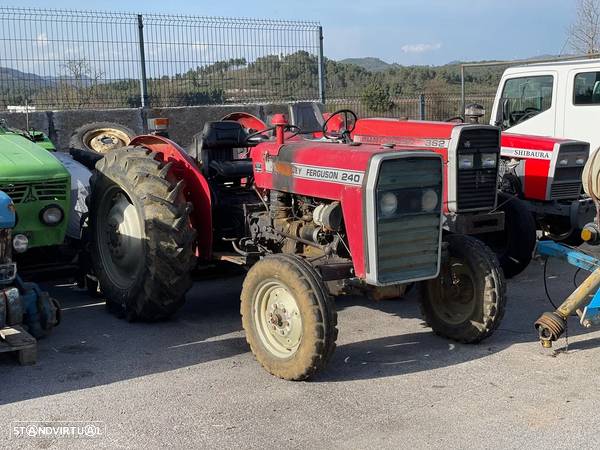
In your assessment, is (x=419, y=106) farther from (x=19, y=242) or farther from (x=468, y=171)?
(x=19, y=242)

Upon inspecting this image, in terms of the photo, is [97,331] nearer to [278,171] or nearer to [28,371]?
[28,371]

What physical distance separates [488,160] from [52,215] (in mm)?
3979

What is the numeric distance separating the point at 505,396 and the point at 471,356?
2.31 feet

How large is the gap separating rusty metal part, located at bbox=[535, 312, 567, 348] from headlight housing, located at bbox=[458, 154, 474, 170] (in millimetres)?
2155

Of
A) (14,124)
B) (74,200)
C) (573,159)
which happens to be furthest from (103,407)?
(14,124)

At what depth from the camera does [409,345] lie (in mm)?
5367

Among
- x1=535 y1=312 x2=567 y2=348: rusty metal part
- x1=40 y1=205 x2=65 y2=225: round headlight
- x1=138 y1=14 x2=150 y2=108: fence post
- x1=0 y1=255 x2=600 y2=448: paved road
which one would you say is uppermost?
x1=138 y1=14 x2=150 y2=108: fence post

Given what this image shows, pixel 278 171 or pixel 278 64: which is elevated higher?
Result: pixel 278 64

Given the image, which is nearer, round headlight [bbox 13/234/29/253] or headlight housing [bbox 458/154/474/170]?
round headlight [bbox 13/234/29/253]

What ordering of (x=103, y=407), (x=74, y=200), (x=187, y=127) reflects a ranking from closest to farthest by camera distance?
(x=103, y=407)
(x=74, y=200)
(x=187, y=127)

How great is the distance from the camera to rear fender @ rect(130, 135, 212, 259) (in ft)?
→ 19.4

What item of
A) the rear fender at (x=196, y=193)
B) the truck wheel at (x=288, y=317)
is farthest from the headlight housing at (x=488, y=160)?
the truck wheel at (x=288, y=317)

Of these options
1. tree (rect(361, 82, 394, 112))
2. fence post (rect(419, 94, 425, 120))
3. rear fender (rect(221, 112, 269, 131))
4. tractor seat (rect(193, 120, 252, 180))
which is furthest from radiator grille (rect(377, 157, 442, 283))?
tree (rect(361, 82, 394, 112))

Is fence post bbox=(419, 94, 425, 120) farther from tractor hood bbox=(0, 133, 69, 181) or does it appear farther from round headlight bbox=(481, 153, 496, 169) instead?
tractor hood bbox=(0, 133, 69, 181)
